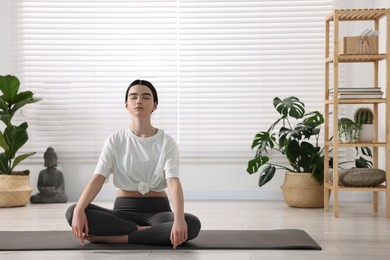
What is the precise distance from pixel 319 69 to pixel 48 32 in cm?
237

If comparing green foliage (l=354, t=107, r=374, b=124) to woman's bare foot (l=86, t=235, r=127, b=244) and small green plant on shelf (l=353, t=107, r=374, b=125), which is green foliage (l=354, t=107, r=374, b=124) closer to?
small green plant on shelf (l=353, t=107, r=374, b=125)

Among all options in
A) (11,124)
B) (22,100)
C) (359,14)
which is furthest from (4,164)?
(359,14)

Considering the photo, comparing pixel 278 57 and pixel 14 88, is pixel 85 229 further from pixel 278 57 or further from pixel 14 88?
pixel 278 57

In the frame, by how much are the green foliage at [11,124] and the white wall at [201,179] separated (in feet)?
1.75

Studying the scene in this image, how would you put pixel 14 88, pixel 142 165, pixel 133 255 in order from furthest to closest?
pixel 14 88
pixel 142 165
pixel 133 255

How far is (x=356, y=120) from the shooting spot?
489cm

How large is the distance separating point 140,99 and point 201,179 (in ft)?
8.36

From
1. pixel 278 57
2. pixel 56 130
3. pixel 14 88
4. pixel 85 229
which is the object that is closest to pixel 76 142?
pixel 56 130

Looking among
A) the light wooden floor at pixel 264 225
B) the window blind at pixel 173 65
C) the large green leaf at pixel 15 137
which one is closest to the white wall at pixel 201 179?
the window blind at pixel 173 65

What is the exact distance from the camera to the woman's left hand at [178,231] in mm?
3209

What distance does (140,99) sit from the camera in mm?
3453

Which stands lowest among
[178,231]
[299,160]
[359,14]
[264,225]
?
[264,225]

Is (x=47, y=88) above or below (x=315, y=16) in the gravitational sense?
below

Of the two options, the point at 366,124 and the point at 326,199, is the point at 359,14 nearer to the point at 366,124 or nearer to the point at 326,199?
the point at 366,124
